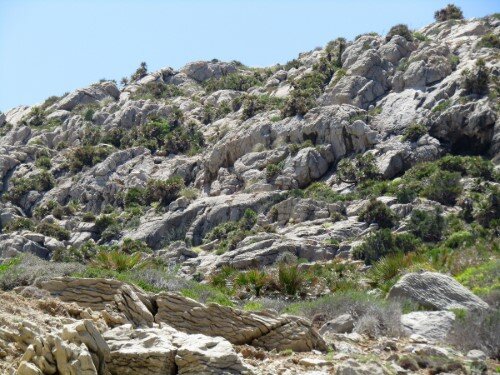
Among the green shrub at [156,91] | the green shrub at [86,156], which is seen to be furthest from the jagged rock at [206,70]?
the green shrub at [86,156]

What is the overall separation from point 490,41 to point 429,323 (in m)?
45.2

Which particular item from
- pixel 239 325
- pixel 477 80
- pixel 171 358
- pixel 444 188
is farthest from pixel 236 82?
pixel 171 358

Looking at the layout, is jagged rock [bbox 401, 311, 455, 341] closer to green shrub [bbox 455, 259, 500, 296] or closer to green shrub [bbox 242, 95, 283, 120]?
green shrub [bbox 455, 259, 500, 296]

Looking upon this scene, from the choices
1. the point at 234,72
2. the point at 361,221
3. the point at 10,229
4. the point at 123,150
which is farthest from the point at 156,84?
the point at 361,221

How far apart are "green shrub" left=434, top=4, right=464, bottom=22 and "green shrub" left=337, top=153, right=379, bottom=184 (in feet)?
88.7

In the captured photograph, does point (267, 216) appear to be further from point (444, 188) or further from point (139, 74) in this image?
point (139, 74)

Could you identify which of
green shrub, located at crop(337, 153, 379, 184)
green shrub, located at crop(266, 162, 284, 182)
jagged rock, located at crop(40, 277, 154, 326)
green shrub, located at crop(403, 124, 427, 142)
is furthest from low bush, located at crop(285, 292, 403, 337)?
green shrub, located at crop(266, 162, 284, 182)

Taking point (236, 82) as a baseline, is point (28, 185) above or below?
below

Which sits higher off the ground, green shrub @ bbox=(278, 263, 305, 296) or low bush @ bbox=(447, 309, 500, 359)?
low bush @ bbox=(447, 309, 500, 359)

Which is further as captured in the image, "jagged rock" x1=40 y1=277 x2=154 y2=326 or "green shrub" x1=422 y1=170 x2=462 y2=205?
"green shrub" x1=422 y1=170 x2=462 y2=205

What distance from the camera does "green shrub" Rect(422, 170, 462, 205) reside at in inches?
1483

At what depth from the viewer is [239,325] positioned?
1084cm

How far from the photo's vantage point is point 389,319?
39.3ft

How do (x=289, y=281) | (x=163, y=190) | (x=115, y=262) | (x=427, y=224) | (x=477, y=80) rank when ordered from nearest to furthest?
(x=115, y=262)
(x=289, y=281)
(x=427, y=224)
(x=477, y=80)
(x=163, y=190)
